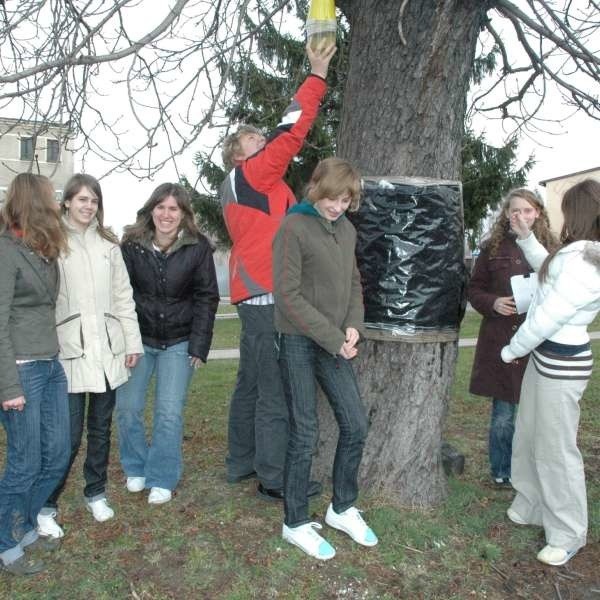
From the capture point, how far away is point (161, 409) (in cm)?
337

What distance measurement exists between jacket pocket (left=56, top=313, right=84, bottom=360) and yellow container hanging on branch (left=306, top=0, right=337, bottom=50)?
5.46 feet

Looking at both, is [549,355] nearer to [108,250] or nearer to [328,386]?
[328,386]

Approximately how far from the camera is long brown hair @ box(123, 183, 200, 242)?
338 centimetres

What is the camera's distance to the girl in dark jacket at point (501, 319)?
3.60 m

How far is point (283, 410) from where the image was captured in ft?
10.6

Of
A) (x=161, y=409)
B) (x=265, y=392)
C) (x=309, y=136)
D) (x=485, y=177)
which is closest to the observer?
(x=265, y=392)

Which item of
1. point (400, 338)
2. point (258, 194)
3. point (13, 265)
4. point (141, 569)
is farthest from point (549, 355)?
point (13, 265)

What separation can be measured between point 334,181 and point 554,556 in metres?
1.86

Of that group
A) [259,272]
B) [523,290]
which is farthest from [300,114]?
[523,290]

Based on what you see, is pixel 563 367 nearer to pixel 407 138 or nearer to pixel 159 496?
pixel 407 138

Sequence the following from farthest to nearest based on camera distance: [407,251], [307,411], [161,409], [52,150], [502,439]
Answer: [52,150] < [502,439] < [161,409] < [407,251] < [307,411]

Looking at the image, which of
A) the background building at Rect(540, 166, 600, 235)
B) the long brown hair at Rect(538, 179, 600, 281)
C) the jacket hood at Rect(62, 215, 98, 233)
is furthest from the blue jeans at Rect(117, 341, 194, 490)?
the background building at Rect(540, 166, 600, 235)

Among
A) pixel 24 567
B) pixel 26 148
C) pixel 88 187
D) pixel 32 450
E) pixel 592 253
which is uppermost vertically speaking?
pixel 26 148

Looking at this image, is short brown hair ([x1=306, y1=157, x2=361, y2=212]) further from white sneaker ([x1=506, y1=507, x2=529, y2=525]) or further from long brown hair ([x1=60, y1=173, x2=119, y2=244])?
white sneaker ([x1=506, y1=507, x2=529, y2=525])
